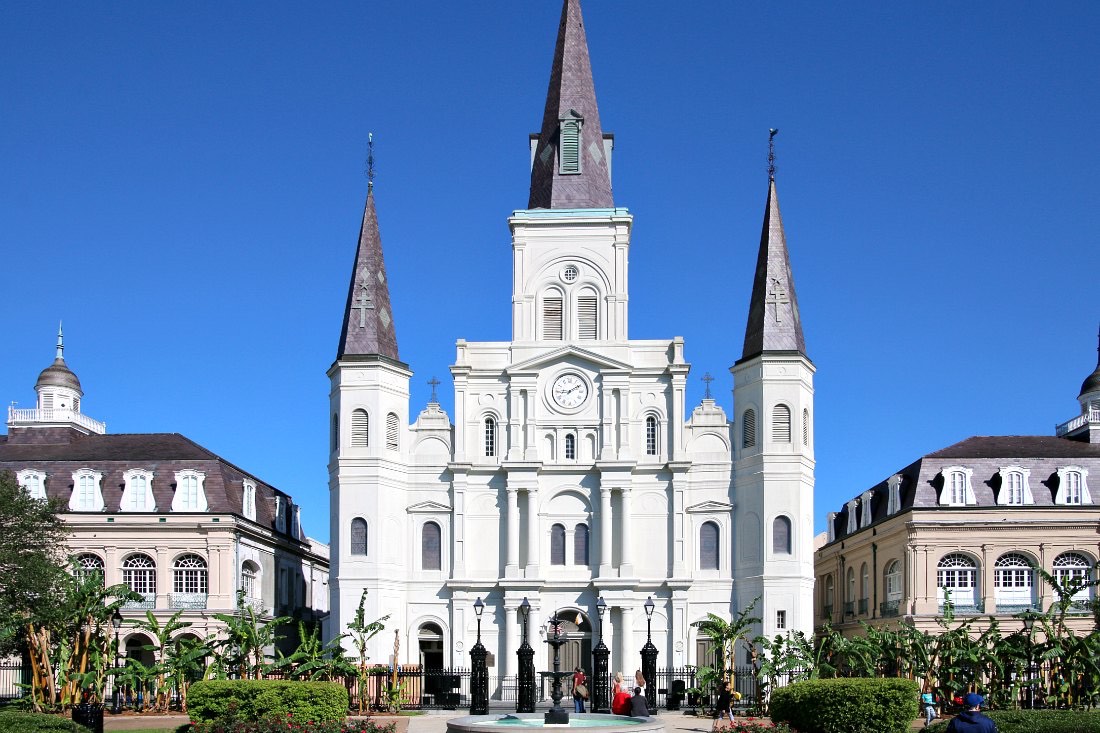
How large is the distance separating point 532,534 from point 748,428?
10680mm

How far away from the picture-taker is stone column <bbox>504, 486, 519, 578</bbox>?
2498 inches

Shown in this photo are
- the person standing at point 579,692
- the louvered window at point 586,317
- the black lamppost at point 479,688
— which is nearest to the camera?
the person standing at point 579,692

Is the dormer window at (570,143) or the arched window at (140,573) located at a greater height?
the dormer window at (570,143)

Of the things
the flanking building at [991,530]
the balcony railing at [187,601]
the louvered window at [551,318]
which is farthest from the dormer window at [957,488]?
the balcony railing at [187,601]

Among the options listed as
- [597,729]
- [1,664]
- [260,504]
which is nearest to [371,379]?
[260,504]

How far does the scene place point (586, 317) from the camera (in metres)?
66.4

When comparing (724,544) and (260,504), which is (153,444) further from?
(724,544)

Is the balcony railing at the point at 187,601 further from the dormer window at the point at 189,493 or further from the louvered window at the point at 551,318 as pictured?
the louvered window at the point at 551,318

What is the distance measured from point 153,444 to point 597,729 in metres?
43.7

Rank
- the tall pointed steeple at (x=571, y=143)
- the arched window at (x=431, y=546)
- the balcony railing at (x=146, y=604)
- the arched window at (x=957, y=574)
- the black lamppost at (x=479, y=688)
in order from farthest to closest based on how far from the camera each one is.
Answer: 1. the tall pointed steeple at (x=571, y=143)
2. the arched window at (x=431, y=546)
3. the balcony railing at (x=146, y=604)
4. the arched window at (x=957, y=574)
5. the black lamppost at (x=479, y=688)

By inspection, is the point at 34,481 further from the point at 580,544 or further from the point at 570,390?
the point at 580,544

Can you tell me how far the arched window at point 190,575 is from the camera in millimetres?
63469

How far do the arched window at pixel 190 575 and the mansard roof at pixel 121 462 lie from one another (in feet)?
7.65

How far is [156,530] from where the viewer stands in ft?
207
